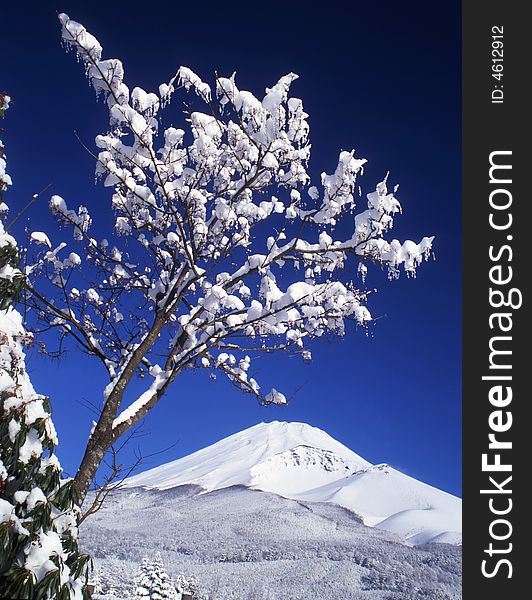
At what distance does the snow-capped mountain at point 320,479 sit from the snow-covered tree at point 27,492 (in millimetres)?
18023

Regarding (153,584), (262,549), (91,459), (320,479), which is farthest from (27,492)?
(320,479)

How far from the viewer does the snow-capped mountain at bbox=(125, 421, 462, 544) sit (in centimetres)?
2294

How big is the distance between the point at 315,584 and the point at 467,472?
53.1 feet

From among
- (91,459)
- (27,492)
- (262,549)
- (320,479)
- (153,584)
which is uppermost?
(320,479)

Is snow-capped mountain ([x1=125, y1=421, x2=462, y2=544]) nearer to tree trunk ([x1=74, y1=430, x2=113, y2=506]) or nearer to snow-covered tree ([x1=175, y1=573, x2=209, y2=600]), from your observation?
snow-covered tree ([x1=175, y1=573, x2=209, y2=600])

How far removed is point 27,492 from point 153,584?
15.0 meters

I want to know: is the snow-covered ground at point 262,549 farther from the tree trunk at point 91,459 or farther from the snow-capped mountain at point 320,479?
the tree trunk at point 91,459

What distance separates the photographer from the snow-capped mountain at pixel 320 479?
22.9 metres

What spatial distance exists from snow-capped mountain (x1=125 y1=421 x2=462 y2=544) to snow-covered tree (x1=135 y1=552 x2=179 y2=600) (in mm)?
3955

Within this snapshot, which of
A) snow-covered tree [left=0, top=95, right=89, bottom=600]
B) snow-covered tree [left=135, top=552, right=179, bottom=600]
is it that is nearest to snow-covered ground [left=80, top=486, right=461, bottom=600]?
snow-covered tree [left=135, top=552, right=179, bottom=600]

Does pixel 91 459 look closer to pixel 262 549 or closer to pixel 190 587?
pixel 190 587

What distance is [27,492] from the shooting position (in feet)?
6.98

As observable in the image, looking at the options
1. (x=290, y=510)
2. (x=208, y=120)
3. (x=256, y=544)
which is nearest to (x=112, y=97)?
(x=208, y=120)

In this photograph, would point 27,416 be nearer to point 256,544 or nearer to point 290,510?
point 256,544
